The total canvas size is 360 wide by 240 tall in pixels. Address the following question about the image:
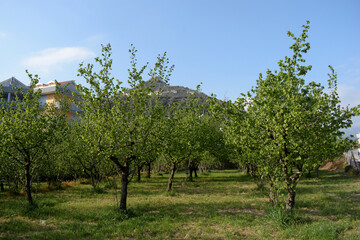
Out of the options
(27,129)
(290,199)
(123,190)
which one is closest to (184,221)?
(123,190)

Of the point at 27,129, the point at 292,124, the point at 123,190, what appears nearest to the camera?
the point at 292,124

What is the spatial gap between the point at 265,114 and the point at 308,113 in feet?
5.93

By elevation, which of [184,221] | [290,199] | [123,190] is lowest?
[184,221]

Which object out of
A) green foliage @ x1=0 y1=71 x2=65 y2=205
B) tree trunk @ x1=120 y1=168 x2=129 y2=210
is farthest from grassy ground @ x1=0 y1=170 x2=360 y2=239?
green foliage @ x1=0 y1=71 x2=65 y2=205

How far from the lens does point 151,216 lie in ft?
44.3

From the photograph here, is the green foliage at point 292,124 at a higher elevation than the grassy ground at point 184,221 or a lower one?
higher

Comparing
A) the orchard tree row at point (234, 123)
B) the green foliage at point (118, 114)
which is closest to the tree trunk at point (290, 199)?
the orchard tree row at point (234, 123)

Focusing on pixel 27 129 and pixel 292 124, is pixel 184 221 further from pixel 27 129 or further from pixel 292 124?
pixel 27 129

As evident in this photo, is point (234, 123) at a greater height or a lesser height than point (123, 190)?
greater

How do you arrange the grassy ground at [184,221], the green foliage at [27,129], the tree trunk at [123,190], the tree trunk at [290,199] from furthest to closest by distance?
the tree trunk at [123,190] < the green foliage at [27,129] < the tree trunk at [290,199] < the grassy ground at [184,221]

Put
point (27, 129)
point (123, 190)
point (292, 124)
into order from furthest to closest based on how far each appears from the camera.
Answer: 1. point (123, 190)
2. point (27, 129)
3. point (292, 124)

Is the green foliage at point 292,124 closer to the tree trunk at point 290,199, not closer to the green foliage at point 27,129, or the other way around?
the tree trunk at point 290,199

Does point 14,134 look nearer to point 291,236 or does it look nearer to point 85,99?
point 85,99

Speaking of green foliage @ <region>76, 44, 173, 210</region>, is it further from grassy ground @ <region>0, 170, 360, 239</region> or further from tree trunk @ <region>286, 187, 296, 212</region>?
tree trunk @ <region>286, 187, 296, 212</region>
